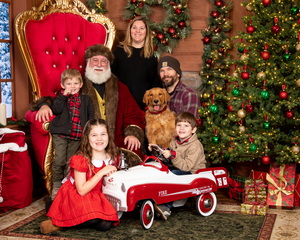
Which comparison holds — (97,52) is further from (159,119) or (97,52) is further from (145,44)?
(159,119)

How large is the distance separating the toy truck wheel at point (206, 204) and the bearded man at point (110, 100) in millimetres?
837

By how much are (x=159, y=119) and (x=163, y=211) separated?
1115mm

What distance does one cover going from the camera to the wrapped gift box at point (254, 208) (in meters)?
4.29

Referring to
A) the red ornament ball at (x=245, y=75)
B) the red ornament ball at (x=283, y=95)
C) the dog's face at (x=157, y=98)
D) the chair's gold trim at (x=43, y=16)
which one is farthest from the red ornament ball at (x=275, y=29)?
the chair's gold trim at (x=43, y=16)

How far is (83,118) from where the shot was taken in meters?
4.55

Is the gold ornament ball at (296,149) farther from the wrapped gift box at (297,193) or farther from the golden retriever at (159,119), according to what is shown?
the golden retriever at (159,119)

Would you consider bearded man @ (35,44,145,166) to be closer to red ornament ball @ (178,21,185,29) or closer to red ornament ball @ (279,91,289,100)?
red ornament ball @ (178,21,185,29)

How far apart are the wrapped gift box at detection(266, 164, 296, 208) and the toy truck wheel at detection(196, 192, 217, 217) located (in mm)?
690

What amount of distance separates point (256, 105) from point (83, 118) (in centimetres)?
189

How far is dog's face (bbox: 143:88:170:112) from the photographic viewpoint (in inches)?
189

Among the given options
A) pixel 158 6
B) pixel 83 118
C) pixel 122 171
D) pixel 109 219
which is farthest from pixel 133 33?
pixel 109 219

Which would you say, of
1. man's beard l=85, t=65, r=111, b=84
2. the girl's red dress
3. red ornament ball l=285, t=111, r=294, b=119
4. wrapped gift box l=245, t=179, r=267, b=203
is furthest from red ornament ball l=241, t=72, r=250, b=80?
the girl's red dress

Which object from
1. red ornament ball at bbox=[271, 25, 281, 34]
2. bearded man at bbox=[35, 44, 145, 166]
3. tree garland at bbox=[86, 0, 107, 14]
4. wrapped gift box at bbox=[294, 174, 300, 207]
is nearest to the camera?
red ornament ball at bbox=[271, 25, 281, 34]

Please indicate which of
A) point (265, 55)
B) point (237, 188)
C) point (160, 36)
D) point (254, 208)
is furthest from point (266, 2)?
point (254, 208)
